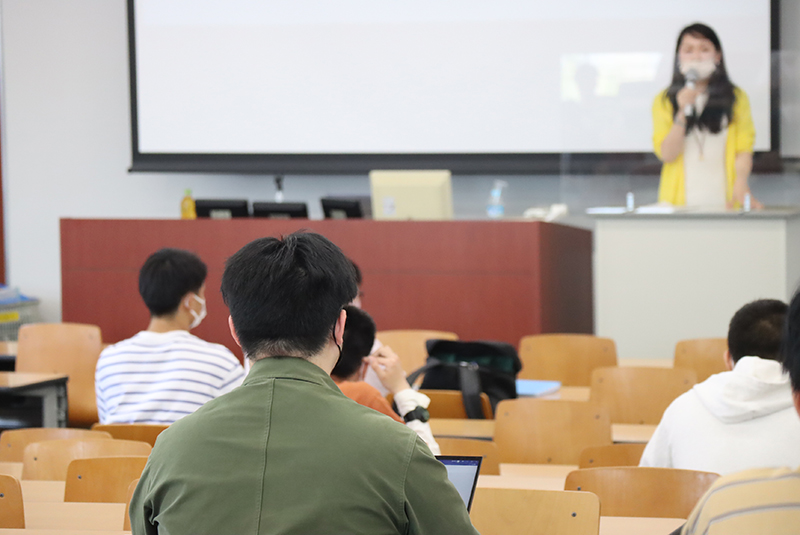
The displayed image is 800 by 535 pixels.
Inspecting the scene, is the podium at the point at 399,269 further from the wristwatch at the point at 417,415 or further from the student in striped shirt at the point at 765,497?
the student in striped shirt at the point at 765,497

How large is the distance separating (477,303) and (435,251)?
1.28 ft

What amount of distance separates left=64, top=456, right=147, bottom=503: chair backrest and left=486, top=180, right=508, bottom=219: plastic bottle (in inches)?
156

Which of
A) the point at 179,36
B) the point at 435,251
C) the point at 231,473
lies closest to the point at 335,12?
the point at 179,36

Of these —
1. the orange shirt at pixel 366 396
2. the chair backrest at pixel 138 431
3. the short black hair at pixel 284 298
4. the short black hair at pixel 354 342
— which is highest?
the short black hair at pixel 284 298

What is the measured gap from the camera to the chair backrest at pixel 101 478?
2.08 meters

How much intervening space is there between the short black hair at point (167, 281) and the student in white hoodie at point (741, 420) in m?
1.68

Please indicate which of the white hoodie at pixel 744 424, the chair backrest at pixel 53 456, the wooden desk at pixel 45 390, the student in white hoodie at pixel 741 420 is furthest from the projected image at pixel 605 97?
the chair backrest at pixel 53 456

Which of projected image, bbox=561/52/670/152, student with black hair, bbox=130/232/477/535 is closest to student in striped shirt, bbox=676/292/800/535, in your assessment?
student with black hair, bbox=130/232/477/535

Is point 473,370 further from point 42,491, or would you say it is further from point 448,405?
point 42,491

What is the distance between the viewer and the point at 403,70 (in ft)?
21.6

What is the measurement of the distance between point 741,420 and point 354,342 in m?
1.02

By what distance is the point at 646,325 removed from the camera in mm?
4785

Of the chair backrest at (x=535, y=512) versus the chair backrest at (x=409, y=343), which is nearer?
the chair backrest at (x=535, y=512)

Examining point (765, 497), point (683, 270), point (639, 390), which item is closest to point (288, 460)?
point (765, 497)
